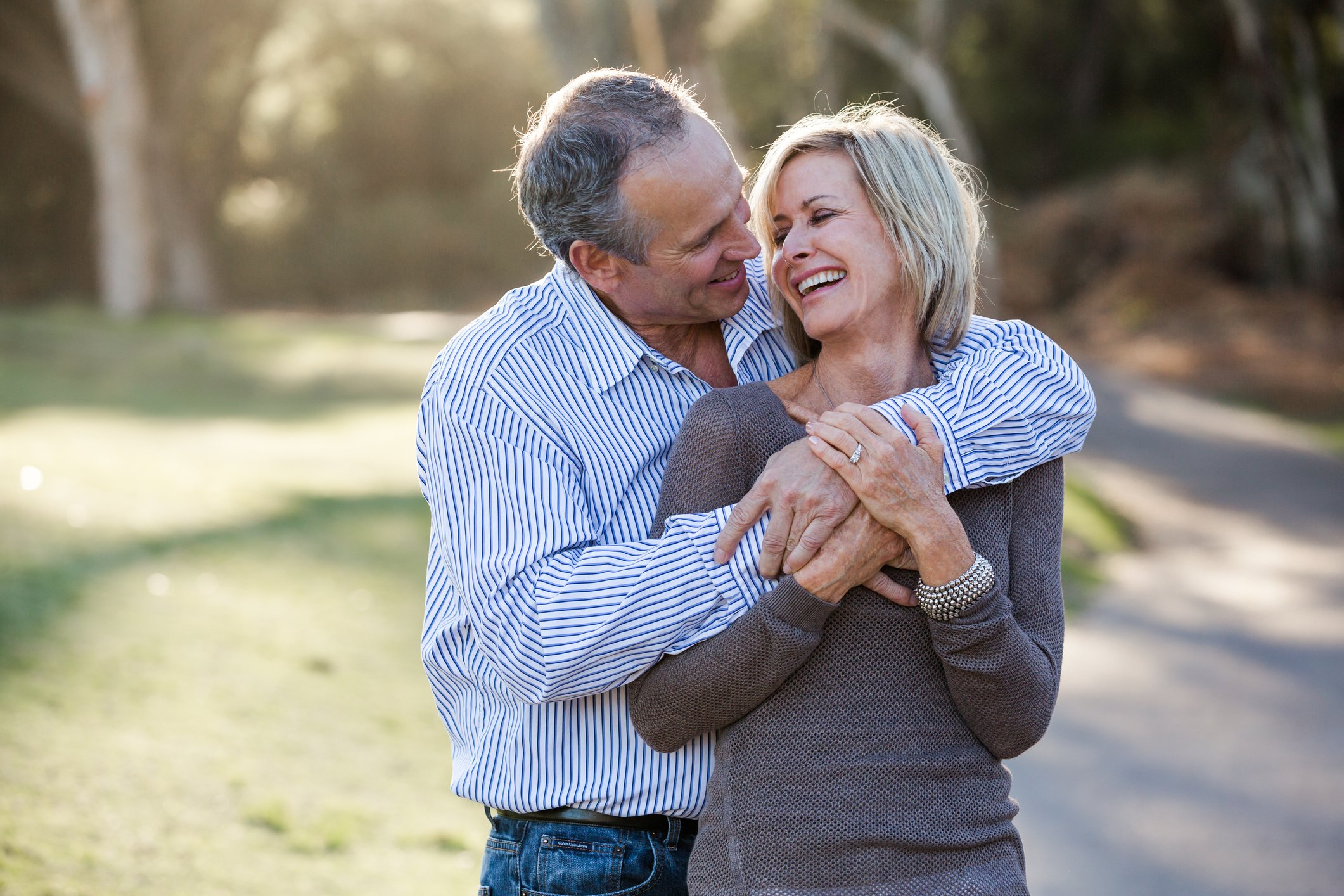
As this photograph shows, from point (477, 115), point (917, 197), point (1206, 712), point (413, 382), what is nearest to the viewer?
point (917, 197)

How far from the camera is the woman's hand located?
6.16 feet

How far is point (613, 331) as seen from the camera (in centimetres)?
235

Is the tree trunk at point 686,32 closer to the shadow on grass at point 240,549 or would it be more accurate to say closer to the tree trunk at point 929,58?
the shadow on grass at point 240,549

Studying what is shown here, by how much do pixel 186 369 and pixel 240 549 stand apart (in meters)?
8.19

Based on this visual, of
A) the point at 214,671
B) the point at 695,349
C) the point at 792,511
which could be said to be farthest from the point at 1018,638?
the point at 214,671

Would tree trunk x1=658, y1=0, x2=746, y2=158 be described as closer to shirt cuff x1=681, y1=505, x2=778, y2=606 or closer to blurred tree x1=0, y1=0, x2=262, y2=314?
shirt cuff x1=681, y1=505, x2=778, y2=606

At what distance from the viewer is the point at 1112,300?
20844mm

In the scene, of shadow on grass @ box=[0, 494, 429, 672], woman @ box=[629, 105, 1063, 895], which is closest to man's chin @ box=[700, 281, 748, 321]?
woman @ box=[629, 105, 1063, 895]

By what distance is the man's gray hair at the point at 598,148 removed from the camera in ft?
7.88

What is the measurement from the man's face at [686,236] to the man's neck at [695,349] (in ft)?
0.11

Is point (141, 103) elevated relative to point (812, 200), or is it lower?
elevated

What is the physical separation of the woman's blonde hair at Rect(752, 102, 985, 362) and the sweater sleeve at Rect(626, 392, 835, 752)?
0.44 m

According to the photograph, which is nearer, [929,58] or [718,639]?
[718,639]

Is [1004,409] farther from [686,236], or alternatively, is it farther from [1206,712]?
[1206,712]
